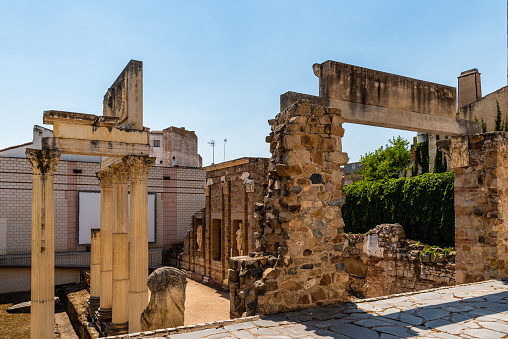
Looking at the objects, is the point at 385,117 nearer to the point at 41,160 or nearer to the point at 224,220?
the point at 41,160

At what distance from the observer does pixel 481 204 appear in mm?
8891

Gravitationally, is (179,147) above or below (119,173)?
above

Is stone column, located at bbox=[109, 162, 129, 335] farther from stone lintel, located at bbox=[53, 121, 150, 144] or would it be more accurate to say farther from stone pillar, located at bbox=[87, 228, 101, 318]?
stone pillar, located at bbox=[87, 228, 101, 318]

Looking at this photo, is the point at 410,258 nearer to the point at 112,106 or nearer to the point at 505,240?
the point at 505,240

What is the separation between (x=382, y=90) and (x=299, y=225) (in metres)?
3.44

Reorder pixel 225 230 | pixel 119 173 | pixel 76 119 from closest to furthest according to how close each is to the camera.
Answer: pixel 76 119 < pixel 119 173 < pixel 225 230

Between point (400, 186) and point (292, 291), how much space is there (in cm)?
1065

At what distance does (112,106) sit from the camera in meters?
11.8

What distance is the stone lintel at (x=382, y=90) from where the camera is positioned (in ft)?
23.0

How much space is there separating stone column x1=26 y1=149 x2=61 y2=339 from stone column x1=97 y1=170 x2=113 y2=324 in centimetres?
257

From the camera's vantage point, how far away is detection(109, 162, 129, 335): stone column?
10.5 meters

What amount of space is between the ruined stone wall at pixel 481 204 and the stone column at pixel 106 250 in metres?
9.43

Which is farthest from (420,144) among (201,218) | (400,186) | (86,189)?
(86,189)

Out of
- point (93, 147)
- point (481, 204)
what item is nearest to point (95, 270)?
point (93, 147)
